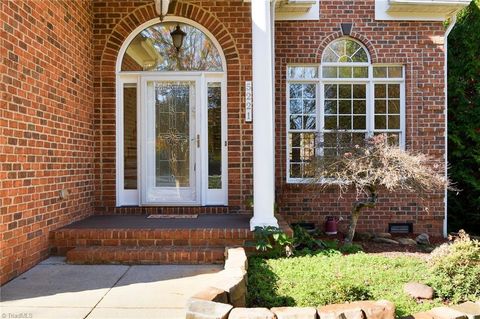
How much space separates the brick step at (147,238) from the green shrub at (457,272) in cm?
203

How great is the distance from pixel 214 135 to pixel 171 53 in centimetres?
145

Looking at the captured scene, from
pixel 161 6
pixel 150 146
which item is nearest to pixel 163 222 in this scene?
pixel 150 146

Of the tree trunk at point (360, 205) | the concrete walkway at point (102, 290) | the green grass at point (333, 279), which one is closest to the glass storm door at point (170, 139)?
the concrete walkway at point (102, 290)

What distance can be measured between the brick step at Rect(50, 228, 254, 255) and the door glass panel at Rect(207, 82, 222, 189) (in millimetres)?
1625

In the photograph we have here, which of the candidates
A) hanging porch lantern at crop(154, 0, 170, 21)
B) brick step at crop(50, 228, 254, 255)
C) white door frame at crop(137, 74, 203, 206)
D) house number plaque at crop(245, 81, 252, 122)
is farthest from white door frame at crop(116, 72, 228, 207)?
brick step at crop(50, 228, 254, 255)

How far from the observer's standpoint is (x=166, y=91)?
6.73m

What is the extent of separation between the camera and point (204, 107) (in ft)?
21.9

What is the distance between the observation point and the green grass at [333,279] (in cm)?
363

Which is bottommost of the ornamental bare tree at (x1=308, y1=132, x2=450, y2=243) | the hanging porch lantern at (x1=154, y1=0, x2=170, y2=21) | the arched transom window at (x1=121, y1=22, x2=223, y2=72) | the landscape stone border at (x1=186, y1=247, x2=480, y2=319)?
the landscape stone border at (x1=186, y1=247, x2=480, y2=319)

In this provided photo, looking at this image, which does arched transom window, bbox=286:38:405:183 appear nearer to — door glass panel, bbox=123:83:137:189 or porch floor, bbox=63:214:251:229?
porch floor, bbox=63:214:251:229

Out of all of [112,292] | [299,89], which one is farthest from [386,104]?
[112,292]

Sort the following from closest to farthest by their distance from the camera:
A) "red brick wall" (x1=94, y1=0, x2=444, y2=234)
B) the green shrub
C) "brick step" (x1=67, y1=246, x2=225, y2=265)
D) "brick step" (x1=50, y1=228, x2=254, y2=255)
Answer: the green shrub
"brick step" (x1=67, y1=246, x2=225, y2=265)
"brick step" (x1=50, y1=228, x2=254, y2=255)
"red brick wall" (x1=94, y1=0, x2=444, y2=234)

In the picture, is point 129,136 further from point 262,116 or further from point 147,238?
point 262,116

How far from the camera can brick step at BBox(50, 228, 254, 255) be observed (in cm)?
511
